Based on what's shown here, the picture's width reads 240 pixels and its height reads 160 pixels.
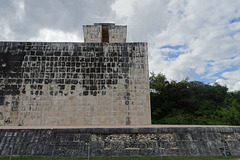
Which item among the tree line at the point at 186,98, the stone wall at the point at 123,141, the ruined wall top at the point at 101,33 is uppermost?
the ruined wall top at the point at 101,33

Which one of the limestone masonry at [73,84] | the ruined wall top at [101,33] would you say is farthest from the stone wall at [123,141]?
the ruined wall top at [101,33]

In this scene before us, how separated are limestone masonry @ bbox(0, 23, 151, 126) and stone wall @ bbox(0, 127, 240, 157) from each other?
109 inches

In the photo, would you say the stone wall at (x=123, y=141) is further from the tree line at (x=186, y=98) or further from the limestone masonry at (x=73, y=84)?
the tree line at (x=186, y=98)

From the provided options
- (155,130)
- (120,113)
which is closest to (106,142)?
(155,130)

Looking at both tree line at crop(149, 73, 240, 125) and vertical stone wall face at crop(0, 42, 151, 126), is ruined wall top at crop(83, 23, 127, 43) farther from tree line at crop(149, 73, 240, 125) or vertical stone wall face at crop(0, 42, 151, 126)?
tree line at crop(149, 73, 240, 125)

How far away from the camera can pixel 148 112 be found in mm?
10148

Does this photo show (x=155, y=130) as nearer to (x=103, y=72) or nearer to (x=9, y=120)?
(x=103, y=72)

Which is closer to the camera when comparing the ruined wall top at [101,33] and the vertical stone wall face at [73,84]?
the vertical stone wall face at [73,84]

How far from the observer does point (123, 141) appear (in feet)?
22.9

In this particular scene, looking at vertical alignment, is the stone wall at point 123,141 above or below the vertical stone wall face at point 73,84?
A: below

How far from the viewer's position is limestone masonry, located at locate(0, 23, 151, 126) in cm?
998

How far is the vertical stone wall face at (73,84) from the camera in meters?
9.98

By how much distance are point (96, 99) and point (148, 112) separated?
2.87 meters

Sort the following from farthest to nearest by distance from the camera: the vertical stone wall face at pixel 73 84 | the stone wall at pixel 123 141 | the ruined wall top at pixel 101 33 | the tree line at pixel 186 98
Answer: the tree line at pixel 186 98 < the ruined wall top at pixel 101 33 < the vertical stone wall face at pixel 73 84 < the stone wall at pixel 123 141
